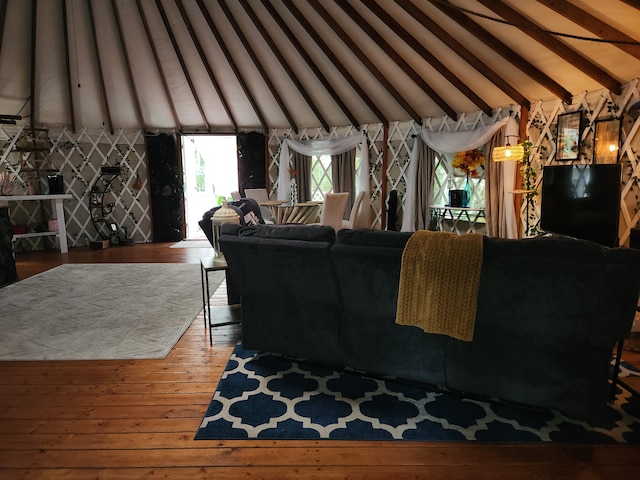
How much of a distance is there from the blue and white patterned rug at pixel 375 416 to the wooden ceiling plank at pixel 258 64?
383 cm

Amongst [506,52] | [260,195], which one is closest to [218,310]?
[506,52]

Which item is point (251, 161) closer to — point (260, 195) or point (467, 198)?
point (260, 195)

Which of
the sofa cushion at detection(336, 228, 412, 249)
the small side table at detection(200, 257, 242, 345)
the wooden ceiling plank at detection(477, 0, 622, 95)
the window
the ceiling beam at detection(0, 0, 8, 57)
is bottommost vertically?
the small side table at detection(200, 257, 242, 345)

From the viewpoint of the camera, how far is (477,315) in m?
1.72

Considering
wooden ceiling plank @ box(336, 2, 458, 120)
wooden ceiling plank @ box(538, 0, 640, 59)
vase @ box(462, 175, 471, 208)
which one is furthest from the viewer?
vase @ box(462, 175, 471, 208)

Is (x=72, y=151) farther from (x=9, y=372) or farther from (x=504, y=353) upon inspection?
(x=504, y=353)

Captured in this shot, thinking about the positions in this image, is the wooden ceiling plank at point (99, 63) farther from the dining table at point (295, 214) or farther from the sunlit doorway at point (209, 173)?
the dining table at point (295, 214)

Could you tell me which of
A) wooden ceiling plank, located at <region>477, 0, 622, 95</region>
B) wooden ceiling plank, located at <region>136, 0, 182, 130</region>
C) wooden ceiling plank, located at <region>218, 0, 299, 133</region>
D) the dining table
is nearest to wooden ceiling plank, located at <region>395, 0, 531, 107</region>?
wooden ceiling plank, located at <region>477, 0, 622, 95</region>

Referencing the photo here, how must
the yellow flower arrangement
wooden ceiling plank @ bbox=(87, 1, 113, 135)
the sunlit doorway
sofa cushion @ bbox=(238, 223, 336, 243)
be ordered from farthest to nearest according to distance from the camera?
the sunlit doorway < the yellow flower arrangement < wooden ceiling plank @ bbox=(87, 1, 113, 135) < sofa cushion @ bbox=(238, 223, 336, 243)

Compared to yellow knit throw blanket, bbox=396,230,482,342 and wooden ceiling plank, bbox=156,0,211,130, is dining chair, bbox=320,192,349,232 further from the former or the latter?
yellow knit throw blanket, bbox=396,230,482,342

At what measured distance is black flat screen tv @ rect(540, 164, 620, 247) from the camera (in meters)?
2.66

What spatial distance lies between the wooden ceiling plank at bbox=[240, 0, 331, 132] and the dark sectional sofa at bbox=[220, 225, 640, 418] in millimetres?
3062

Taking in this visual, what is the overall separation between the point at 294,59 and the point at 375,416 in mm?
4515

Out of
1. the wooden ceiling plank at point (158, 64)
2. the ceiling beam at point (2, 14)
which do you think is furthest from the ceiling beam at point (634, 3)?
the ceiling beam at point (2, 14)
